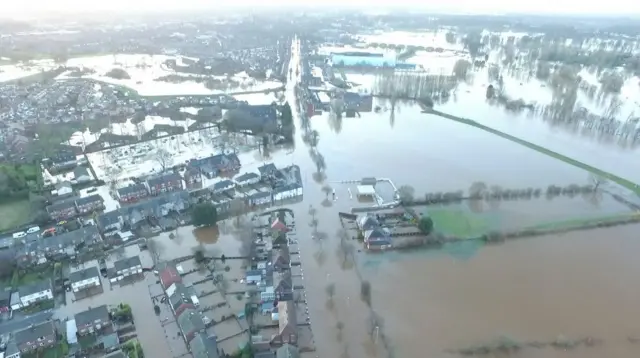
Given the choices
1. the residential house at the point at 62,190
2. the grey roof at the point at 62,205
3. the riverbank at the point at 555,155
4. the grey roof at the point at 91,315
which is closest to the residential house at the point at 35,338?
the grey roof at the point at 91,315

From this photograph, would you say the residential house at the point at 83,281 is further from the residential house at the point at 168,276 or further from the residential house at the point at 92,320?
the residential house at the point at 168,276

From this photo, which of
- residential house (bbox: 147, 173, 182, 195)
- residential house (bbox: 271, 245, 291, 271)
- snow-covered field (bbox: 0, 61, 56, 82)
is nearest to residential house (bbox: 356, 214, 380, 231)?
residential house (bbox: 271, 245, 291, 271)

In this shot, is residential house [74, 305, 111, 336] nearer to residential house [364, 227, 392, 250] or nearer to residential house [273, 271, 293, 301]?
residential house [273, 271, 293, 301]

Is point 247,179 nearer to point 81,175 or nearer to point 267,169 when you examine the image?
point 267,169

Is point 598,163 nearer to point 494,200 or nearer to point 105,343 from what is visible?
Answer: point 494,200

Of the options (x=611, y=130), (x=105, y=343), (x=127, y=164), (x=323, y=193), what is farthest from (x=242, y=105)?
(x=611, y=130)

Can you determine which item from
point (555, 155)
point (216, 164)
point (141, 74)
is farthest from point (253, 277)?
point (141, 74)
